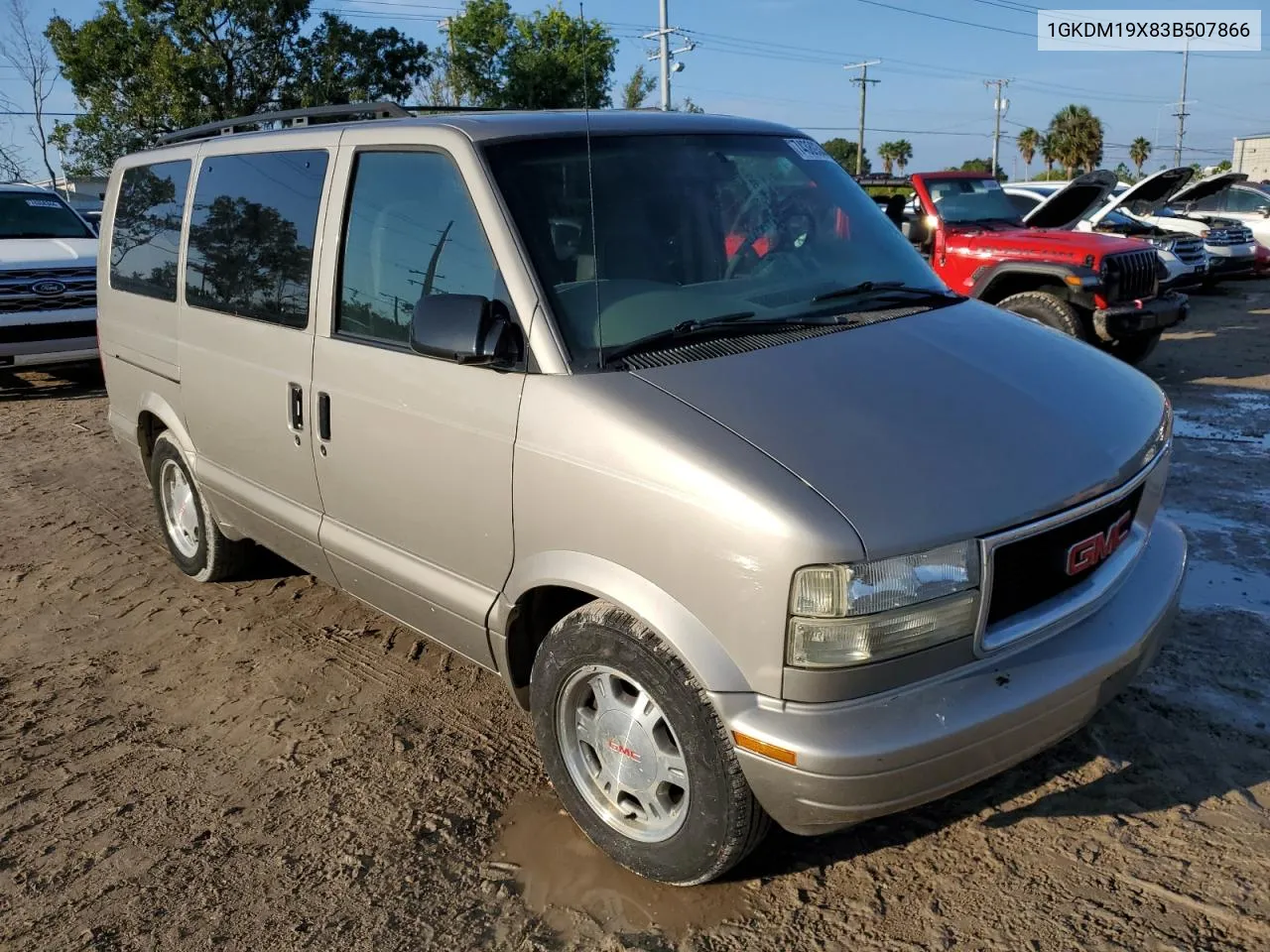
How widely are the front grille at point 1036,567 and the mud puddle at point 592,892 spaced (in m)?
1.10

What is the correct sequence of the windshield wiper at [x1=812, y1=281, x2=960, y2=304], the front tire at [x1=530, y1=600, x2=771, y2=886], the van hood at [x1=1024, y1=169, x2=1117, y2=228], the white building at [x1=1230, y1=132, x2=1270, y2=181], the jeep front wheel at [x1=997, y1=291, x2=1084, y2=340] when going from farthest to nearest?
the white building at [x1=1230, y1=132, x2=1270, y2=181] → the van hood at [x1=1024, y1=169, x2=1117, y2=228] → the jeep front wheel at [x1=997, y1=291, x2=1084, y2=340] → the windshield wiper at [x1=812, y1=281, x2=960, y2=304] → the front tire at [x1=530, y1=600, x2=771, y2=886]

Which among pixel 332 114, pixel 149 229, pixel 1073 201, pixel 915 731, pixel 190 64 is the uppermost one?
pixel 190 64

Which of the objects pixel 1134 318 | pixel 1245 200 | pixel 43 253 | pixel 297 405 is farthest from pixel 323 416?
pixel 1245 200

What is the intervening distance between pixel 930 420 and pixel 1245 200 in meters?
19.2

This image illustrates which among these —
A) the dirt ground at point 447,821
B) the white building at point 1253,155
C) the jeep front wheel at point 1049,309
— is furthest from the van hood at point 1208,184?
the white building at point 1253,155

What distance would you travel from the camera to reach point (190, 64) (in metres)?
24.7

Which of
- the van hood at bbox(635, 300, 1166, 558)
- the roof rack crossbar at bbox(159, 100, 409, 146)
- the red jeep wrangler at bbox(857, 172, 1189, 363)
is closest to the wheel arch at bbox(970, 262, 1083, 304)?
the red jeep wrangler at bbox(857, 172, 1189, 363)

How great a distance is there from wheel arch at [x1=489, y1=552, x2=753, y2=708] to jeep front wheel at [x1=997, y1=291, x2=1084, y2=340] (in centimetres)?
722

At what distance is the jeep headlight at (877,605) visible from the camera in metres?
2.22

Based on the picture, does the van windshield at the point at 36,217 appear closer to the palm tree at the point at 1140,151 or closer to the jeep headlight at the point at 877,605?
the jeep headlight at the point at 877,605

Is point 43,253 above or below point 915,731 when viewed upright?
above

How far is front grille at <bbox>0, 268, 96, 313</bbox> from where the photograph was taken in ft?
32.2

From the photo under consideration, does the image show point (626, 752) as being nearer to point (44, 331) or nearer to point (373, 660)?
point (373, 660)

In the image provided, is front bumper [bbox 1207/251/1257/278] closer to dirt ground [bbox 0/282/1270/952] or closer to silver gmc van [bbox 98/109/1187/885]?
dirt ground [bbox 0/282/1270/952]
